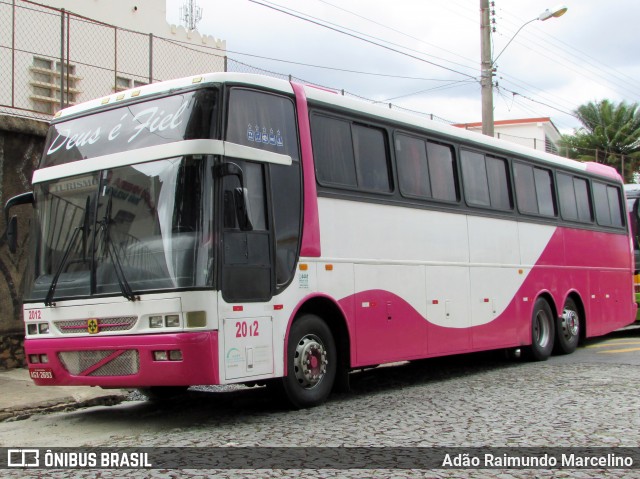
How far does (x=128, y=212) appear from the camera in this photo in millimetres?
7781

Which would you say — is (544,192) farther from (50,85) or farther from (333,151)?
(50,85)

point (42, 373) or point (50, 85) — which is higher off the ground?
point (50, 85)

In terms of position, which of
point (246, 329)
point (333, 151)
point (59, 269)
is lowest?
point (246, 329)

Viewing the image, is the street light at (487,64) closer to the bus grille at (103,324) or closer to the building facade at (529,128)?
the bus grille at (103,324)

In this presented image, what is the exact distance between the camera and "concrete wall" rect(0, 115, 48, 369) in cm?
1146

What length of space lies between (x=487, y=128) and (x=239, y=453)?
1460 centimetres

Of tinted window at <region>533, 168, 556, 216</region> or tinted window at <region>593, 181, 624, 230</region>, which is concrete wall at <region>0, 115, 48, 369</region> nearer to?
tinted window at <region>533, 168, 556, 216</region>

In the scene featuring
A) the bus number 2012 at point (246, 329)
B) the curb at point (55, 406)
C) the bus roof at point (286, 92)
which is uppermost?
the bus roof at point (286, 92)

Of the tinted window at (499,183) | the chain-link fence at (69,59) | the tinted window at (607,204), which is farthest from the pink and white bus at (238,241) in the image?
the tinted window at (607,204)

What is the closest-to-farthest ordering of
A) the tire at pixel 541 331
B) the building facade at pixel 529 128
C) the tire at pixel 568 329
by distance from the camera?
the tire at pixel 541 331 → the tire at pixel 568 329 → the building facade at pixel 529 128

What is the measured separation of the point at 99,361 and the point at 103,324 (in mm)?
363

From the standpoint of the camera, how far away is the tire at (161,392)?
9430 mm

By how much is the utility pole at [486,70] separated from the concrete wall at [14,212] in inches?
Result: 435

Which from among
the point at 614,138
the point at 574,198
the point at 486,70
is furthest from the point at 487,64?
the point at 614,138
